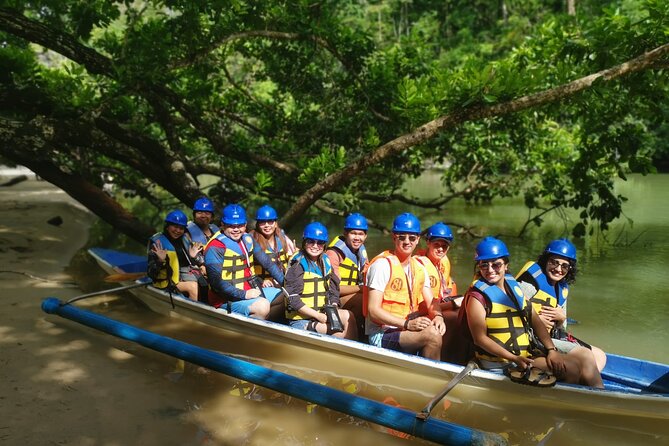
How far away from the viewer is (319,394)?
12.7 feet

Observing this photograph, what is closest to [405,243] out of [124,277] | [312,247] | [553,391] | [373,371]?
[312,247]

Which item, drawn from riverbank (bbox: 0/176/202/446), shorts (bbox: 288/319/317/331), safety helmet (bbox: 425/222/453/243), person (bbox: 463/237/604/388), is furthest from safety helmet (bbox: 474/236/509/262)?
riverbank (bbox: 0/176/202/446)

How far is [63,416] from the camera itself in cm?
406

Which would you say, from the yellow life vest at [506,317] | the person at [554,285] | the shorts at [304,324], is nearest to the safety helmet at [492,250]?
the yellow life vest at [506,317]

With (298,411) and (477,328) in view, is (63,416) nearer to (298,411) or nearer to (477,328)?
(298,411)

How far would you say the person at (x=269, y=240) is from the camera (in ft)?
20.4

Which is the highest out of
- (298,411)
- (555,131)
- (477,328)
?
(555,131)

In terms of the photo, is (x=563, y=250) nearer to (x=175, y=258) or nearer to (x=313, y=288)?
(x=313, y=288)

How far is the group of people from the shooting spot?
13.2 feet

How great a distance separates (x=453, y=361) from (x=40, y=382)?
3432 mm

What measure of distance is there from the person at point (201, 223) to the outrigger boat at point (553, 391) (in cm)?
195

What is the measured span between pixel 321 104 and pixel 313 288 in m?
5.99

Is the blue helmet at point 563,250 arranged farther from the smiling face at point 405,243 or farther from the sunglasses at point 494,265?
the smiling face at point 405,243

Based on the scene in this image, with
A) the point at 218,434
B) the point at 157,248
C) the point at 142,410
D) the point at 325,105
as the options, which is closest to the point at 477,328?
the point at 218,434
